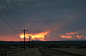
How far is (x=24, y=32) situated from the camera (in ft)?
268

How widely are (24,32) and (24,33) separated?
25.5 inches

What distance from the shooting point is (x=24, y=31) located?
8200 cm

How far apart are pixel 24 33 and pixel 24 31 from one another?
126 centimetres

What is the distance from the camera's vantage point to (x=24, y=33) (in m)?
81.9

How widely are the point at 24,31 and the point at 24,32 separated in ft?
2.14
